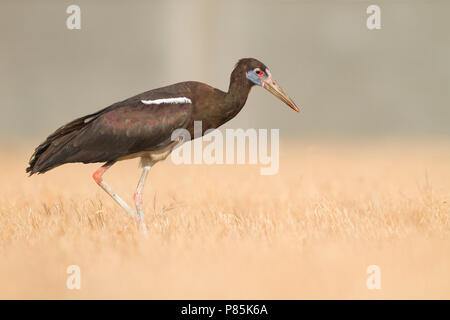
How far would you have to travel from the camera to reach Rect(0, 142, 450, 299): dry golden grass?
4.41m

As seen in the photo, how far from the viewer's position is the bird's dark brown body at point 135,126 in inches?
250

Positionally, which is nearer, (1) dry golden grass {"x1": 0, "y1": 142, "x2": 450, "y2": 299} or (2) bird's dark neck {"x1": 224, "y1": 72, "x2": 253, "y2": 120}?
(1) dry golden grass {"x1": 0, "y1": 142, "x2": 450, "y2": 299}

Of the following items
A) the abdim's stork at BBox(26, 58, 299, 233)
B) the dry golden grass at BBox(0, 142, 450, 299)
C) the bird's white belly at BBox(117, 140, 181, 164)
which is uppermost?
the abdim's stork at BBox(26, 58, 299, 233)

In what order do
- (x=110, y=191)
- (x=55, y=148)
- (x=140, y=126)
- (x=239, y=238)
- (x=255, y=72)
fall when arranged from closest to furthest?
(x=239, y=238) → (x=140, y=126) → (x=55, y=148) → (x=110, y=191) → (x=255, y=72)

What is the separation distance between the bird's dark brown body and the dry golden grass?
63 cm

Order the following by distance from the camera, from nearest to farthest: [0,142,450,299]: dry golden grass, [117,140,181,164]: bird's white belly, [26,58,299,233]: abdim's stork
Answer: [0,142,450,299]: dry golden grass
[26,58,299,233]: abdim's stork
[117,140,181,164]: bird's white belly

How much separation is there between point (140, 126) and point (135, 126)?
0.18 ft

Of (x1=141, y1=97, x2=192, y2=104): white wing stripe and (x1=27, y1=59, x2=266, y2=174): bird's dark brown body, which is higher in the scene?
(x1=141, y1=97, x2=192, y2=104): white wing stripe

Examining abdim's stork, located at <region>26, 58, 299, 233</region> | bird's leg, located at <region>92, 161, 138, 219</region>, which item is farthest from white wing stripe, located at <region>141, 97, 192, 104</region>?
bird's leg, located at <region>92, 161, 138, 219</region>

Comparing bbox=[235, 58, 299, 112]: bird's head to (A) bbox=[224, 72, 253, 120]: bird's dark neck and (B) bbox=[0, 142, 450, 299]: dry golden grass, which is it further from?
(B) bbox=[0, 142, 450, 299]: dry golden grass

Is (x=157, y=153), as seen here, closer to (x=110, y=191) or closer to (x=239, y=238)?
(x=110, y=191)

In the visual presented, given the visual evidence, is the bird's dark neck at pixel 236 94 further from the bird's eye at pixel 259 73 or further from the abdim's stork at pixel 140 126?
the bird's eye at pixel 259 73

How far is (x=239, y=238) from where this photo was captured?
5.65m

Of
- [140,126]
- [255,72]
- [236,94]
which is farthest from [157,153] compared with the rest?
[255,72]
